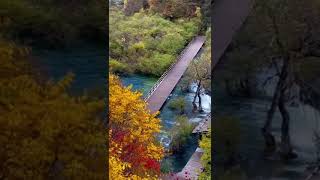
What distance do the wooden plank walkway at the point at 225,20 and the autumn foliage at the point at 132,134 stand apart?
3.62ft

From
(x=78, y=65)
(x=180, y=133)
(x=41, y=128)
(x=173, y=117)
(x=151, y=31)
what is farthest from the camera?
(x=151, y=31)

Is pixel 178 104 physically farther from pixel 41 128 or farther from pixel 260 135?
pixel 41 128

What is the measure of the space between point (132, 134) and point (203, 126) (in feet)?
3.24

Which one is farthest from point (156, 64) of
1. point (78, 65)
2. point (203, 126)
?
point (78, 65)

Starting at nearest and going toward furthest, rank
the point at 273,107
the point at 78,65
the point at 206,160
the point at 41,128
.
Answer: the point at 41,128, the point at 78,65, the point at 273,107, the point at 206,160

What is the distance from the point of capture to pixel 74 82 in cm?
502

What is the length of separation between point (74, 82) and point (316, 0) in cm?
218

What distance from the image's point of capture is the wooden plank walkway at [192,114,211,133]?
660 centimetres

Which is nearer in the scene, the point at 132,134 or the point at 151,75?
the point at 132,134

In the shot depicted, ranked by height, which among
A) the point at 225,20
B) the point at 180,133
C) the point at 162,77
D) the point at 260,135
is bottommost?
the point at 180,133

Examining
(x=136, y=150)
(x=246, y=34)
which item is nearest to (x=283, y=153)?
(x=246, y=34)

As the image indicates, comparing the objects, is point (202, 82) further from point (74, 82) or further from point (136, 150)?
point (74, 82)

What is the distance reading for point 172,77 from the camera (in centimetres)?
694

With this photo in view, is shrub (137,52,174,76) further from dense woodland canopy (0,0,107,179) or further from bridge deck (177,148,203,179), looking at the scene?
dense woodland canopy (0,0,107,179)
